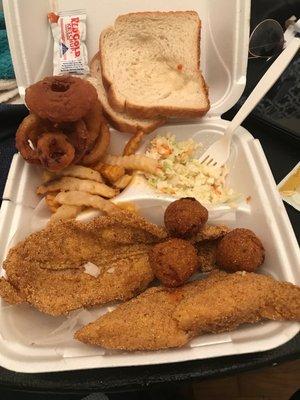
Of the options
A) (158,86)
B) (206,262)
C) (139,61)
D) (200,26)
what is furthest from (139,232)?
(200,26)

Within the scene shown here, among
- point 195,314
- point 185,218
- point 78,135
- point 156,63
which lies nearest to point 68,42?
point 156,63

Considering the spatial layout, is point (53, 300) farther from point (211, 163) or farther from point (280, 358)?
point (211, 163)

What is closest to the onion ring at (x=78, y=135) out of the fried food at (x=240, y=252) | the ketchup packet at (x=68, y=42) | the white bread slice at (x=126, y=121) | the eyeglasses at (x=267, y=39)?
the white bread slice at (x=126, y=121)

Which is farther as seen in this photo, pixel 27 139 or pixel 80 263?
pixel 27 139

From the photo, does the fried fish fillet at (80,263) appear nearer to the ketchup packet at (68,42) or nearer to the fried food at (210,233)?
the fried food at (210,233)

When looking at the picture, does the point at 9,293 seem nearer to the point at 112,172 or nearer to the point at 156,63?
the point at 112,172
